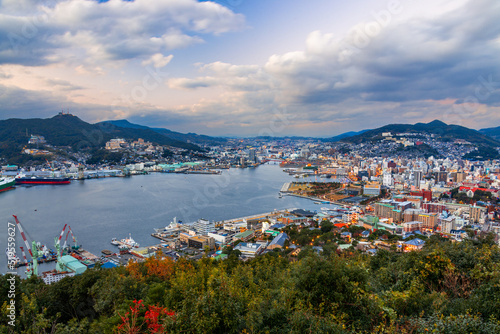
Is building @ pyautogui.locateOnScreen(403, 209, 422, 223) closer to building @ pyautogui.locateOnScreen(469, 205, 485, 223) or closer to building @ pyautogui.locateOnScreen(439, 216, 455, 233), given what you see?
building @ pyautogui.locateOnScreen(439, 216, 455, 233)

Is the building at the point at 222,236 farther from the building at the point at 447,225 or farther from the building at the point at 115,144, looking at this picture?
the building at the point at 115,144

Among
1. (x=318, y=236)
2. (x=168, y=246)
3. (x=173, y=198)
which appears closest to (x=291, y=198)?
(x=173, y=198)

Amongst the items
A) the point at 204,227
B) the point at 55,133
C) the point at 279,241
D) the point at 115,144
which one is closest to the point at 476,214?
the point at 279,241

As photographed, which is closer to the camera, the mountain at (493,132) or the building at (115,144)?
the building at (115,144)

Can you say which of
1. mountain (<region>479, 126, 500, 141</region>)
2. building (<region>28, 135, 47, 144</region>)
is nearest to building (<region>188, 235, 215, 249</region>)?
building (<region>28, 135, 47, 144</region>)

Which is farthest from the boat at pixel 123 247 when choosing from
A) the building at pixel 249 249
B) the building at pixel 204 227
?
the building at pixel 249 249

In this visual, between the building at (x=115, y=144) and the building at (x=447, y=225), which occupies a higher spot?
the building at (x=115, y=144)

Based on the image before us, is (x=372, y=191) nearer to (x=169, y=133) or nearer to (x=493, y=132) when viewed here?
(x=493, y=132)
